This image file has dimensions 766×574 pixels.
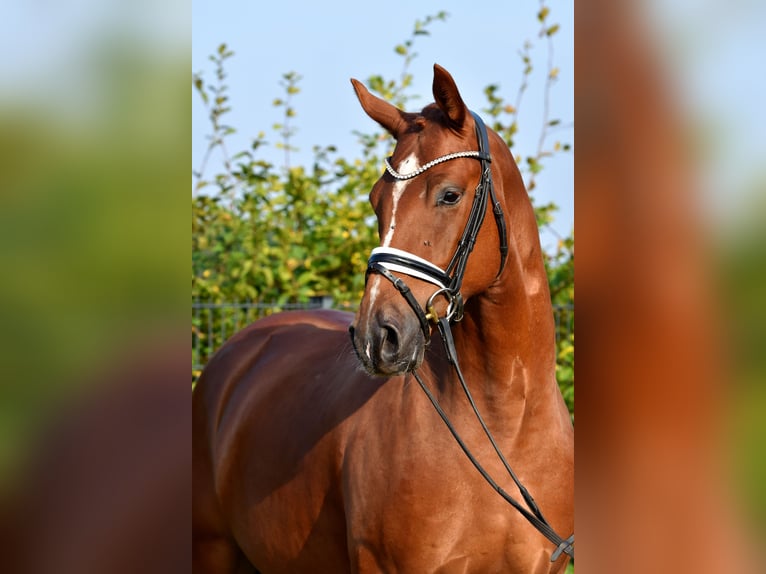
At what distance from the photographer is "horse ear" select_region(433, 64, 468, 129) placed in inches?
102

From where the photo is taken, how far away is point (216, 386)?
4.46 meters

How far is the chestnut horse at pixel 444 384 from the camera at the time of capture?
2.58m

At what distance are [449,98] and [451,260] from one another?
48 centimetres

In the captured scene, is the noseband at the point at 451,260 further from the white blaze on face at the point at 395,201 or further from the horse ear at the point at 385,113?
the horse ear at the point at 385,113

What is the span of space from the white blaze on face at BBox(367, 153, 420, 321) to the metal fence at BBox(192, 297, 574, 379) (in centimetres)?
402

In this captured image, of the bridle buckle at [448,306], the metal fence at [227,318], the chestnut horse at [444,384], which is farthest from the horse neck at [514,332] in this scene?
the metal fence at [227,318]

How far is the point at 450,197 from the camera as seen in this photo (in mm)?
2625
